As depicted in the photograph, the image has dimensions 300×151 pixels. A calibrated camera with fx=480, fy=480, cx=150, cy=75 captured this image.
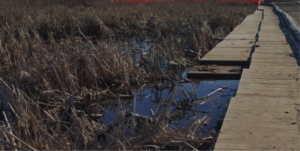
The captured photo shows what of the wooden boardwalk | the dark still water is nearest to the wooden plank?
the wooden boardwalk

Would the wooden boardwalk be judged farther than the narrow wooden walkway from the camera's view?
Yes

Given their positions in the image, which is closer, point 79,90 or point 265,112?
point 265,112

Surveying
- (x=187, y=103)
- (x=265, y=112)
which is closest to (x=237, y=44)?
(x=187, y=103)

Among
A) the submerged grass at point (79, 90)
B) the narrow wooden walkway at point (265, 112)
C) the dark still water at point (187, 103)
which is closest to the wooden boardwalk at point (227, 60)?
the dark still water at point (187, 103)

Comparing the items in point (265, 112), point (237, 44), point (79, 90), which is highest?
point (265, 112)

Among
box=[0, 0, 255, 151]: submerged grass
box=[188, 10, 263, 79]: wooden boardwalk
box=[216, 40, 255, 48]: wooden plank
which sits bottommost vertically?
box=[216, 40, 255, 48]: wooden plank

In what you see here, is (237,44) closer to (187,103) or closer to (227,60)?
(227,60)

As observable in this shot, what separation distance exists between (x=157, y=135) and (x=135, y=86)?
2.99 metres

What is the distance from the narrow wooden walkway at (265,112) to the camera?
353 cm

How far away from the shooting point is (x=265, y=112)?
427 centimetres

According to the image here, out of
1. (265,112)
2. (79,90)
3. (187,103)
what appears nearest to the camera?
(265,112)

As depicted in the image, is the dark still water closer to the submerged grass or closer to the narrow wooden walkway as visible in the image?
the submerged grass

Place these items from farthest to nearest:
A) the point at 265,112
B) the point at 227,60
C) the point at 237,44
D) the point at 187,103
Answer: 1. the point at 237,44
2. the point at 227,60
3. the point at 187,103
4. the point at 265,112

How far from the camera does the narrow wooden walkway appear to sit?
353 centimetres
